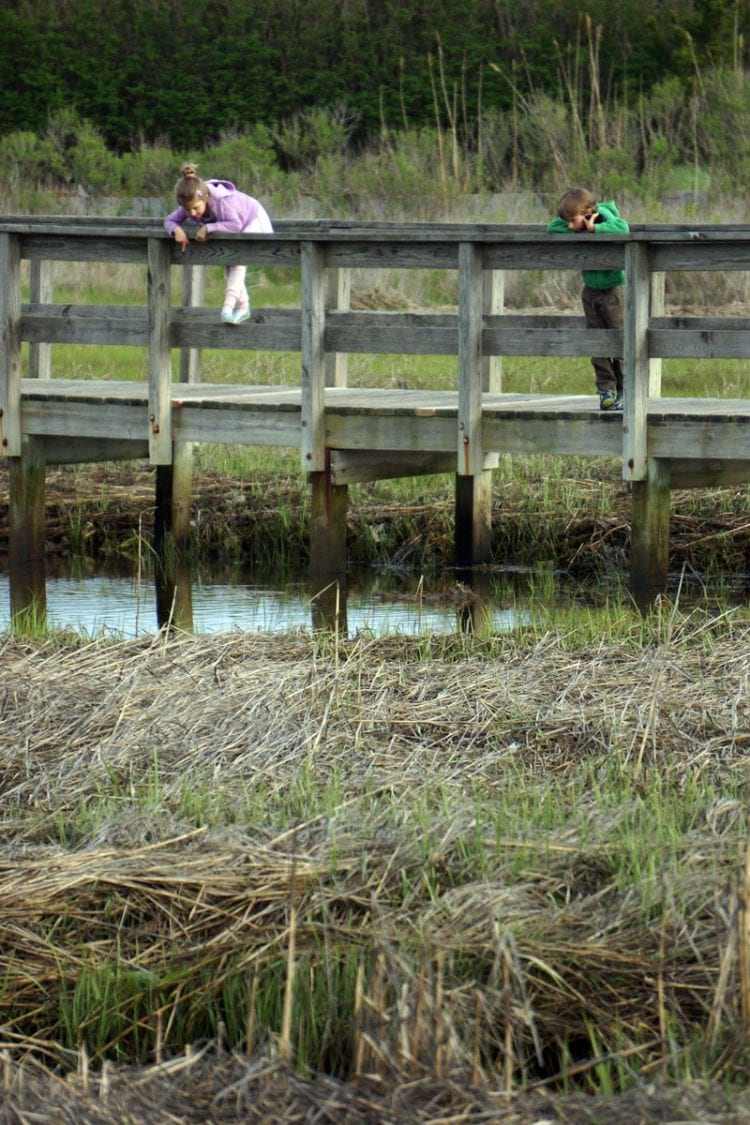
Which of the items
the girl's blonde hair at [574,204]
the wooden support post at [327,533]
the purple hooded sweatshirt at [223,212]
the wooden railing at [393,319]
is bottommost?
the wooden support post at [327,533]

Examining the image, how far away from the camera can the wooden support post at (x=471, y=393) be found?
990 cm

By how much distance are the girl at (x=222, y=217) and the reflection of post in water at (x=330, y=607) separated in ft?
5.00

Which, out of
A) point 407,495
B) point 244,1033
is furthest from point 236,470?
point 244,1033

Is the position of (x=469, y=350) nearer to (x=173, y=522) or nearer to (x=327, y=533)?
(x=327, y=533)

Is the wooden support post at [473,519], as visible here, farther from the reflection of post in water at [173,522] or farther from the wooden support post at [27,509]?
the wooden support post at [27,509]

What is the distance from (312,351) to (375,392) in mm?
1432

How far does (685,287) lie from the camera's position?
57.6 feet

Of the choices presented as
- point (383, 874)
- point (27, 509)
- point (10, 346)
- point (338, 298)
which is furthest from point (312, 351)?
point (383, 874)

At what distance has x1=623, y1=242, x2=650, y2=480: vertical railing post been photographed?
9383 mm

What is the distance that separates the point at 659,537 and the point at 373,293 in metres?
8.43

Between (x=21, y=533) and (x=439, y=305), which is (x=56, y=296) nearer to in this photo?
(x=439, y=305)

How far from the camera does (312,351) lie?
33.9 feet

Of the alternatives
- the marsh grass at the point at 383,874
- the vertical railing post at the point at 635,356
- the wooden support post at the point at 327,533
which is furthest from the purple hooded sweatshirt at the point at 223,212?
the marsh grass at the point at 383,874

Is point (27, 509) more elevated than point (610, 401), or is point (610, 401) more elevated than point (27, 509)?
point (610, 401)
